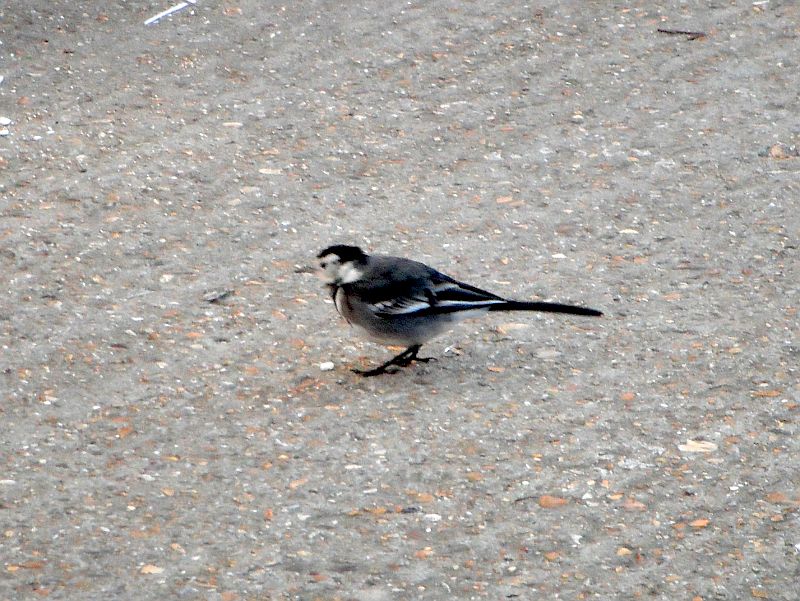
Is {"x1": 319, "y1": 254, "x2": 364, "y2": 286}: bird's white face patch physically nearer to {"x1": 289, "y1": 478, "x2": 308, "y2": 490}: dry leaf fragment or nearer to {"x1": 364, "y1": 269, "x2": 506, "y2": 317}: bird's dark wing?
{"x1": 364, "y1": 269, "x2": 506, "y2": 317}: bird's dark wing

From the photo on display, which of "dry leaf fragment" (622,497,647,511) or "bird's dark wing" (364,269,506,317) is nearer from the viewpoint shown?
"dry leaf fragment" (622,497,647,511)

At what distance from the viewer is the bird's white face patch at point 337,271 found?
17.7ft

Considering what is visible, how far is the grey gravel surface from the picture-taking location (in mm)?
4258

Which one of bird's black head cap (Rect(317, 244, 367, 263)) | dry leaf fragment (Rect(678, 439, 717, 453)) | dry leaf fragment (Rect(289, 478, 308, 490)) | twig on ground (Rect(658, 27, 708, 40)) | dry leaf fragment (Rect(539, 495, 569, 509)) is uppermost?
Answer: bird's black head cap (Rect(317, 244, 367, 263))

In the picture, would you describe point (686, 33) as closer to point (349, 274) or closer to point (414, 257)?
point (414, 257)

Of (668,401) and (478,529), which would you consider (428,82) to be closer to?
(668,401)

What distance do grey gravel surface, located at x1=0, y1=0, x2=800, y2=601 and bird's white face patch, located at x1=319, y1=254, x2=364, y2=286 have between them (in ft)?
1.27

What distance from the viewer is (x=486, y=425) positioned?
16.6 feet

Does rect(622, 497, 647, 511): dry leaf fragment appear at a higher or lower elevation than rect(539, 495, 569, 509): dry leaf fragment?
lower

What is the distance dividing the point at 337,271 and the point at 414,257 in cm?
114

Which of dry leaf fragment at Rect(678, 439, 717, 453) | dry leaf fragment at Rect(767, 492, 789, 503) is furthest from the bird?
dry leaf fragment at Rect(767, 492, 789, 503)

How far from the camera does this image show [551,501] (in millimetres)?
4520

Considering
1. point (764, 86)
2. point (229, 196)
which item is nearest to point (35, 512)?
point (229, 196)

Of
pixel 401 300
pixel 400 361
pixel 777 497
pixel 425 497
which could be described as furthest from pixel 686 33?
pixel 425 497
